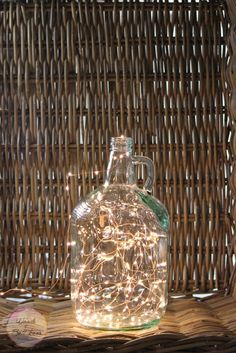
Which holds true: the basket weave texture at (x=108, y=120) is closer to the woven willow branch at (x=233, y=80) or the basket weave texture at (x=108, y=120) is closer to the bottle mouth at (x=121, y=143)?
the woven willow branch at (x=233, y=80)

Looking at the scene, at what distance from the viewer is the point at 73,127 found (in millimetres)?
981

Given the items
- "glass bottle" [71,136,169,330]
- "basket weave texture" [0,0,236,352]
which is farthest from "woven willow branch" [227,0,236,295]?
"glass bottle" [71,136,169,330]

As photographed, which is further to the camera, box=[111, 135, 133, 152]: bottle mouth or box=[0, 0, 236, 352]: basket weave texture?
box=[0, 0, 236, 352]: basket weave texture

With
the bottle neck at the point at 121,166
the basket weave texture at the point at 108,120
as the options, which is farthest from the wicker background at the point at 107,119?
the bottle neck at the point at 121,166

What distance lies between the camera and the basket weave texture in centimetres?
98

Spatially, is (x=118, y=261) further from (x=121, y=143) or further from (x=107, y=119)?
(x=107, y=119)

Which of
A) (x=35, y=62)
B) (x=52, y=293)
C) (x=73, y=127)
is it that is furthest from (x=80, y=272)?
(x=35, y=62)

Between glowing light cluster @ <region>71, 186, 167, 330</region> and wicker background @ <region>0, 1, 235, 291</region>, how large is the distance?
0.14 meters

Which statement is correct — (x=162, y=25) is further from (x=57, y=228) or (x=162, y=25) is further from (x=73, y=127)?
(x=57, y=228)

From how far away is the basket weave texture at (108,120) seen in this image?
3.20 feet

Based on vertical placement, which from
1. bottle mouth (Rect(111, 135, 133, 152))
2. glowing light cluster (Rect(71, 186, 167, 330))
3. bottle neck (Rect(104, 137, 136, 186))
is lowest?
glowing light cluster (Rect(71, 186, 167, 330))

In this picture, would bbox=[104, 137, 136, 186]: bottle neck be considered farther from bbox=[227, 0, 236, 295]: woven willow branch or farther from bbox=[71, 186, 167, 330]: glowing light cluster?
bbox=[227, 0, 236, 295]: woven willow branch

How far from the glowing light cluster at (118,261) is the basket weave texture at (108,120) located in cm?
14

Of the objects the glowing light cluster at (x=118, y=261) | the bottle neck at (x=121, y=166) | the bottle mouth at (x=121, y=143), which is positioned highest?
the bottle mouth at (x=121, y=143)
